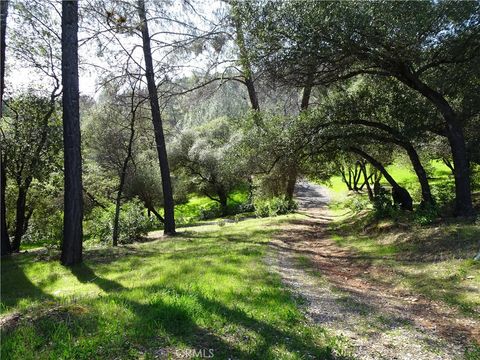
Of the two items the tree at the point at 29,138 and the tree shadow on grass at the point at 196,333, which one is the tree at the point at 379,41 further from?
the tree at the point at 29,138

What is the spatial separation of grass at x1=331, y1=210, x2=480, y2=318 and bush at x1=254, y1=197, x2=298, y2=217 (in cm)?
1175

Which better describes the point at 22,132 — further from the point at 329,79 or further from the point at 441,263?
the point at 441,263

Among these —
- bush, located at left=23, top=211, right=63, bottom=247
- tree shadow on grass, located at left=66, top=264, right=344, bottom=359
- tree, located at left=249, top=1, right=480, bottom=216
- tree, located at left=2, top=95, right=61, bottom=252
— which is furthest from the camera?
bush, located at left=23, top=211, right=63, bottom=247

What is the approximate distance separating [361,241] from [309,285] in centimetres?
613

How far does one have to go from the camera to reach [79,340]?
409 cm

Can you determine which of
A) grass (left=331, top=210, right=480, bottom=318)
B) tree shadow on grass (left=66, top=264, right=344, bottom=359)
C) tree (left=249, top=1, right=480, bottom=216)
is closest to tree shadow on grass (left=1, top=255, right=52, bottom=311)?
tree shadow on grass (left=66, top=264, right=344, bottom=359)

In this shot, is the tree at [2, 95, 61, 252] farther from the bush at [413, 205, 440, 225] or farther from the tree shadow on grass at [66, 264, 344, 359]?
the bush at [413, 205, 440, 225]

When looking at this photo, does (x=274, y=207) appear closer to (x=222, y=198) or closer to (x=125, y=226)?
(x=125, y=226)

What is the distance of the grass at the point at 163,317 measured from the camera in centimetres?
410

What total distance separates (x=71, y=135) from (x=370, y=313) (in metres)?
7.88

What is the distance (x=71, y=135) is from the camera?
9.47 meters

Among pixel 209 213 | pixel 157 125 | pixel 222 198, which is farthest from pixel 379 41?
pixel 222 198

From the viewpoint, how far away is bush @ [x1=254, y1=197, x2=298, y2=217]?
25.9 meters

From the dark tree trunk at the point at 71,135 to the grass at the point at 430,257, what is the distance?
25.2 ft
